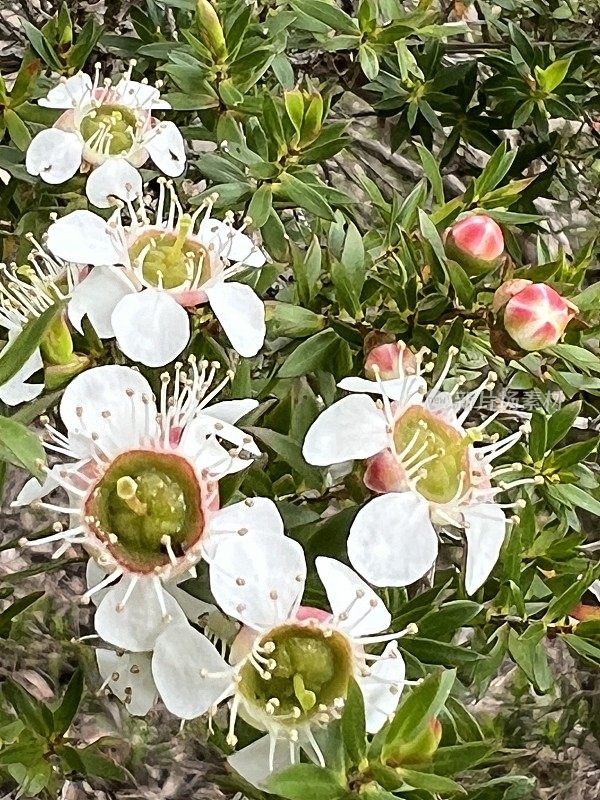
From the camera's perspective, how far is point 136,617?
0.75m

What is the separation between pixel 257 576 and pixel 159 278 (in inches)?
12.8

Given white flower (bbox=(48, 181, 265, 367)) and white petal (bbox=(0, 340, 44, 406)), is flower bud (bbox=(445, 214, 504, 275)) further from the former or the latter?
white petal (bbox=(0, 340, 44, 406))

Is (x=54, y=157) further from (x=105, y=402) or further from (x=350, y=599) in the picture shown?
(x=350, y=599)

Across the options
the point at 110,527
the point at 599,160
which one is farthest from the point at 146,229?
the point at 599,160

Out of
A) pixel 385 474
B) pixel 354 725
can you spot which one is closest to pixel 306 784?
pixel 354 725

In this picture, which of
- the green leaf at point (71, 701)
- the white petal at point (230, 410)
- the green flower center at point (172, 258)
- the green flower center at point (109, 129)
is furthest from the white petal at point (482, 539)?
the green flower center at point (109, 129)

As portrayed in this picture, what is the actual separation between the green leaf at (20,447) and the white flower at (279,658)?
0.17 meters

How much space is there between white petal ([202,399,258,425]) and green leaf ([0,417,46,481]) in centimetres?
16

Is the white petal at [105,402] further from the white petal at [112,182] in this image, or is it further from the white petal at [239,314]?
the white petal at [112,182]

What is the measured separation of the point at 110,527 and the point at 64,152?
550 millimetres

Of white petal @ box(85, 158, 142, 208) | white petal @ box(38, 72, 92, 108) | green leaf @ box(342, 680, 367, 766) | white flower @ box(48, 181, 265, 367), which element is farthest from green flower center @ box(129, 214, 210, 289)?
green leaf @ box(342, 680, 367, 766)

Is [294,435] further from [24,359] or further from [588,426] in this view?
[588,426]

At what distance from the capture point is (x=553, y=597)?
3.69 ft

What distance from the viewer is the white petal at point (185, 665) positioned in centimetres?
73
